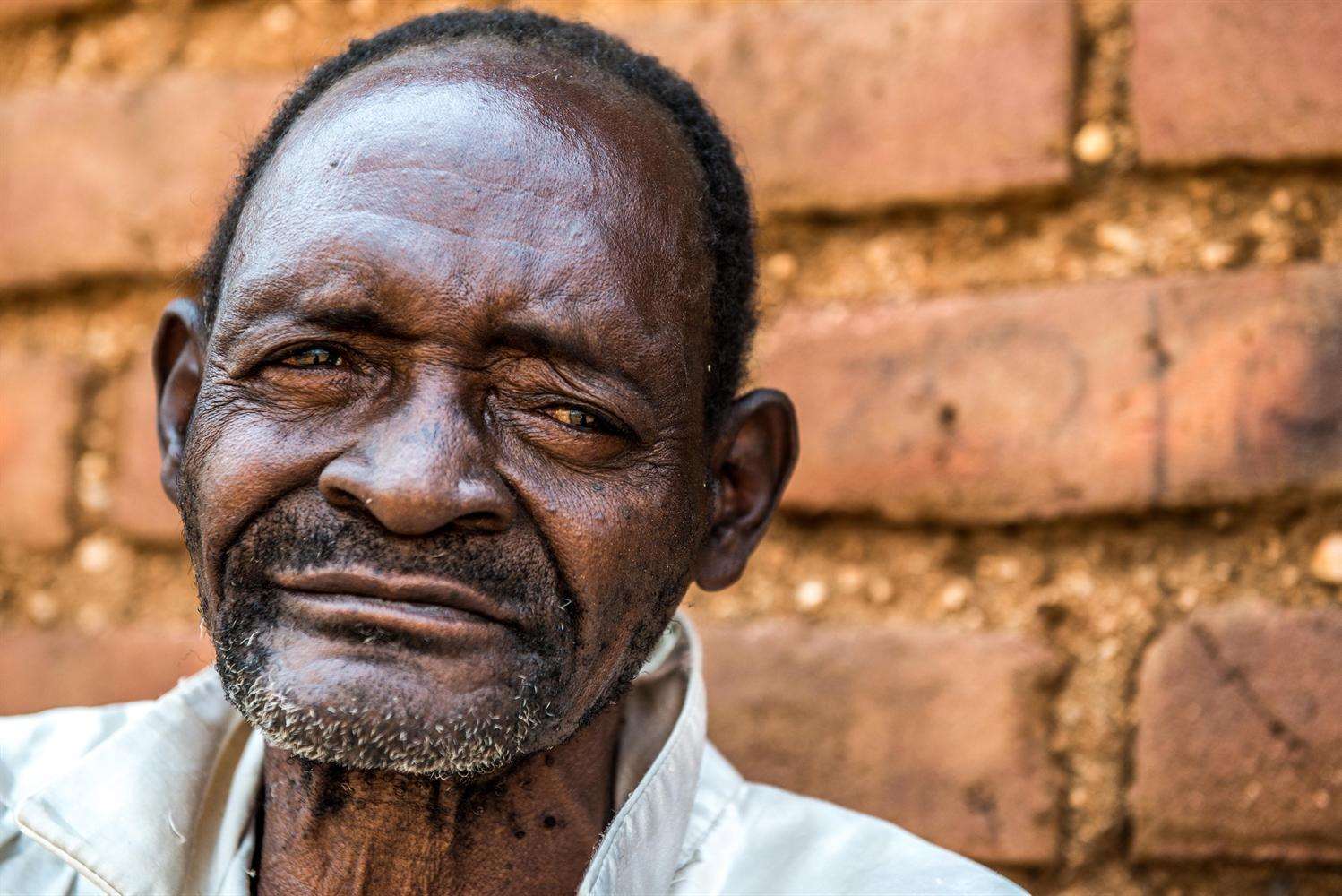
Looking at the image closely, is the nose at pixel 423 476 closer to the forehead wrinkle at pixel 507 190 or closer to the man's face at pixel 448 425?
the man's face at pixel 448 425

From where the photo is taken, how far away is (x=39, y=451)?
2.02 m

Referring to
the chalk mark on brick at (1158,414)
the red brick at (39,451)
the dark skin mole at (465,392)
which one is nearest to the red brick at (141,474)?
the red brick at (39,451)

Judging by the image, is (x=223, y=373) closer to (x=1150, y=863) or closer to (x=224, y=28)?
(x=224, y=28)

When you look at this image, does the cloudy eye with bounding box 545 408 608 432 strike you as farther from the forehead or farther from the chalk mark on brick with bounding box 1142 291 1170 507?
the chalk mark on brick with bounding box 1142 291 1170 507

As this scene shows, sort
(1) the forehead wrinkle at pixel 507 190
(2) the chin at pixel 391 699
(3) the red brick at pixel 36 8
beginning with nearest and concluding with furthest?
(2) the chin at pixel 391 699 → (1) the forehead wrinkle at pixel 507 190 → (3) the red brick at pixel 36 8

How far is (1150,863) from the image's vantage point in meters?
1.64

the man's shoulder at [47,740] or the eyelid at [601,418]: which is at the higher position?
the eyelid at [601,418]

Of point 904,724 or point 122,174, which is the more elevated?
point 122,174

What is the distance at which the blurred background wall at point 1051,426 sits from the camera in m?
1.61

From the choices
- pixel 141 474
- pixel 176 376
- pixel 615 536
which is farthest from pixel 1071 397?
pixel 141 474

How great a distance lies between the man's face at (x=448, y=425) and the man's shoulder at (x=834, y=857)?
0.27 meters

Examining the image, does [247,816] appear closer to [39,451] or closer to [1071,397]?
[39,451]

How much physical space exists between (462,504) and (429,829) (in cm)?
39

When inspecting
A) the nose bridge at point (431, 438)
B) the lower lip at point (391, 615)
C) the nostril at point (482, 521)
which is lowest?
the lower lip at point (391, 615)
